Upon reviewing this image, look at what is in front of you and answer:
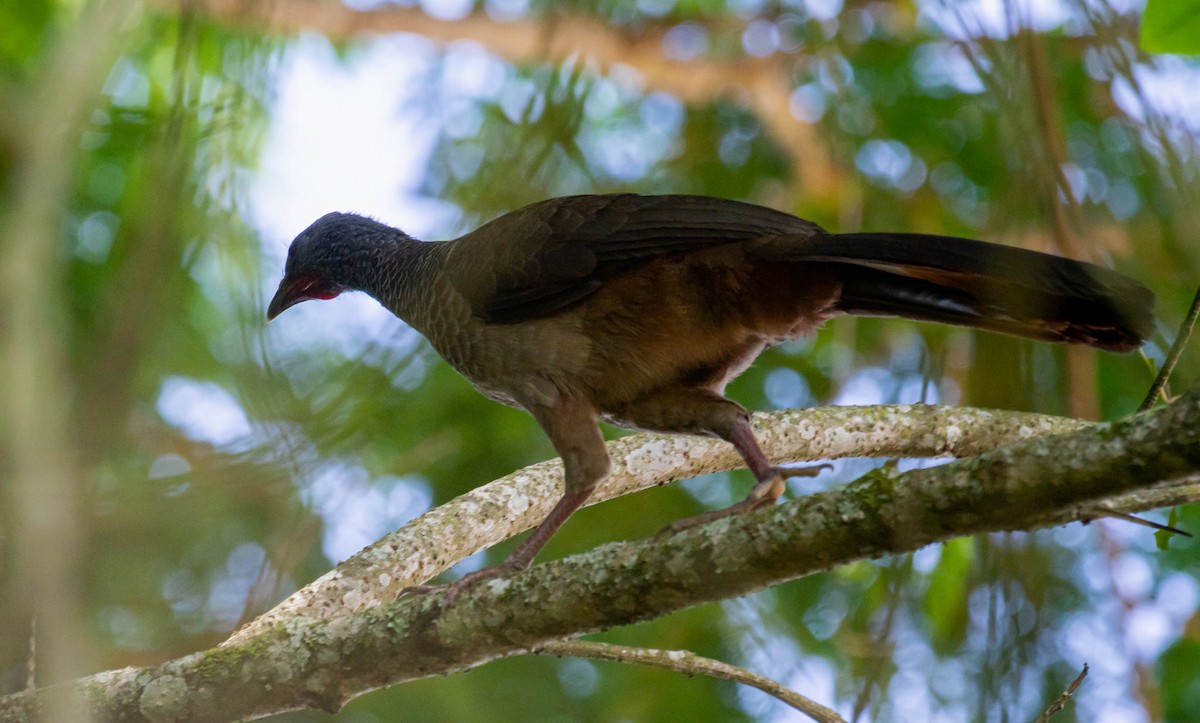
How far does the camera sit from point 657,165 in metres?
6.23

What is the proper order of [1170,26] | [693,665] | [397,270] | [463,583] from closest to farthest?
[1170,26] < [463,583] < [693,665] < [397,270]

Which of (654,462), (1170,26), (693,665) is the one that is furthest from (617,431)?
(1170,26)

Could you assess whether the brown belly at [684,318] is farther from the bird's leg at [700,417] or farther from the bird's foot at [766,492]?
the bird's foot at [766,492]

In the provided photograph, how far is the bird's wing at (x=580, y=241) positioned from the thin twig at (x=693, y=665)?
3.04 ft

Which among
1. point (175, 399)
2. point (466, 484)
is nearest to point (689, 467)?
point (466, 484)

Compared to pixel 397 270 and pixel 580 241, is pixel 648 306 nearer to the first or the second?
pixel 580 241

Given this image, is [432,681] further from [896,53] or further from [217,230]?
[896,53]

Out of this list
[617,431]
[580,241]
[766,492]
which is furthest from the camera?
[617,431]

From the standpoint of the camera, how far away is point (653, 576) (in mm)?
2074

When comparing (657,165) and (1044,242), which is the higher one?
(657,165)

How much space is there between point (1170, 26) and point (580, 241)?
1.50m

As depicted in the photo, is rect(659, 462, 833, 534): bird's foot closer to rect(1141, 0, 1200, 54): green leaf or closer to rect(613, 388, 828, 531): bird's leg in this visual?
rect(613, 388, 828, 531): bird's leg

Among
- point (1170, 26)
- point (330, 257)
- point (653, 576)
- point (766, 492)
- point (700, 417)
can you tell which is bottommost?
point (653, 576)

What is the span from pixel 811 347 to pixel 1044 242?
1285 mm
